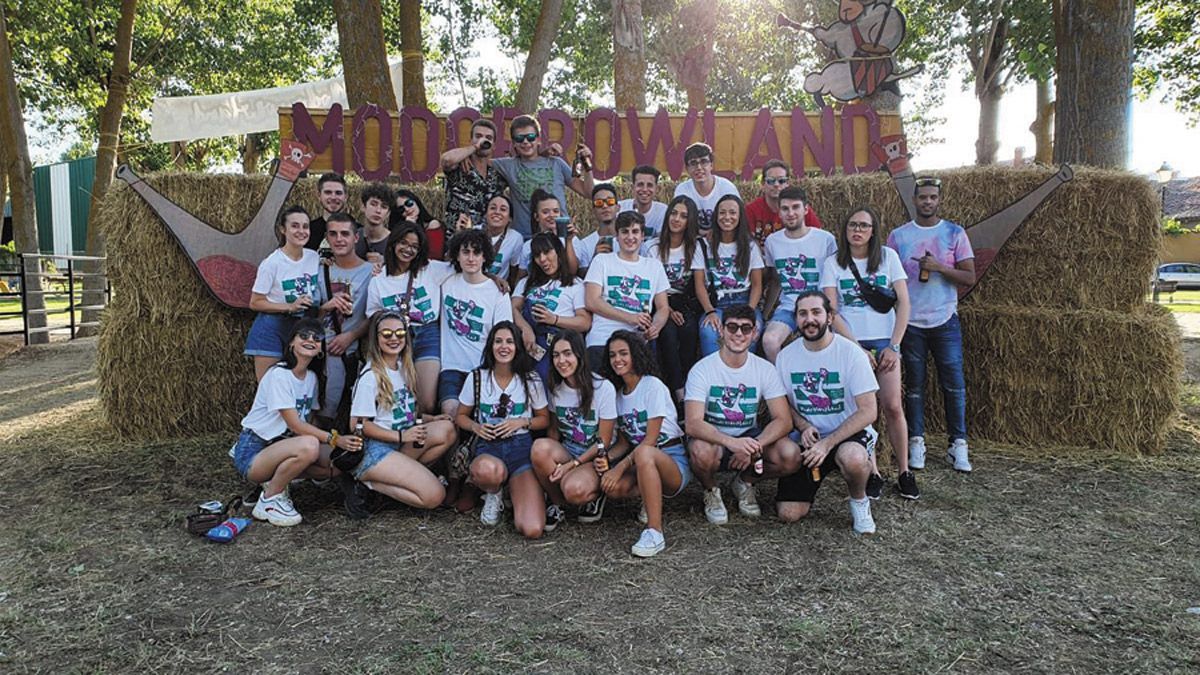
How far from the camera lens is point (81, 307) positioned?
508 inches

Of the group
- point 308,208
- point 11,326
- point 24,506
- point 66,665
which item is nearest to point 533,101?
point 308,208

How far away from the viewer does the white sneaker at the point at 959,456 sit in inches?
195

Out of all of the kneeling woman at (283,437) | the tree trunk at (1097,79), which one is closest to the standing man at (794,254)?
the kneeling woman at (283,437)

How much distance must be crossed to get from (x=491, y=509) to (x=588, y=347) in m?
1.07

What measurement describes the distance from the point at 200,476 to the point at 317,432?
146 centimetres

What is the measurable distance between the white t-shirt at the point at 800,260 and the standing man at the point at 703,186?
482 millimetres

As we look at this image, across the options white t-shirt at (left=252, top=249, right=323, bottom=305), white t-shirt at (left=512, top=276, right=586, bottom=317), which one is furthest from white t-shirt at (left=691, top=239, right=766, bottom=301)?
white t-shirt at (left=252, top=249, right=323, bottom=305)

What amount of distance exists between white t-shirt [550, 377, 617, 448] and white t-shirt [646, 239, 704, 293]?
39.2 inches

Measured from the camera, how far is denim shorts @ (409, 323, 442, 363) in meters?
4.45

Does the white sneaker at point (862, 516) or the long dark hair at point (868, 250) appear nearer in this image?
the white sneaker at point (862, 516)

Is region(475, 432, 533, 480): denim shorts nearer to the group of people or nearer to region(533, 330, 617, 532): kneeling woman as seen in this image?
the group of people

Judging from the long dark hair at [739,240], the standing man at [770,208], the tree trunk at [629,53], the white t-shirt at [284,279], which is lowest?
the white t-shirt at [284,279]

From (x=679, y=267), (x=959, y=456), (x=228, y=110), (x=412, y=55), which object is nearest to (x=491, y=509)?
(x=679, y=267)

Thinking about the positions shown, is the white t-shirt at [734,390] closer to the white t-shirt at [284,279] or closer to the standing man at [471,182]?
the standing man at [471,182]
